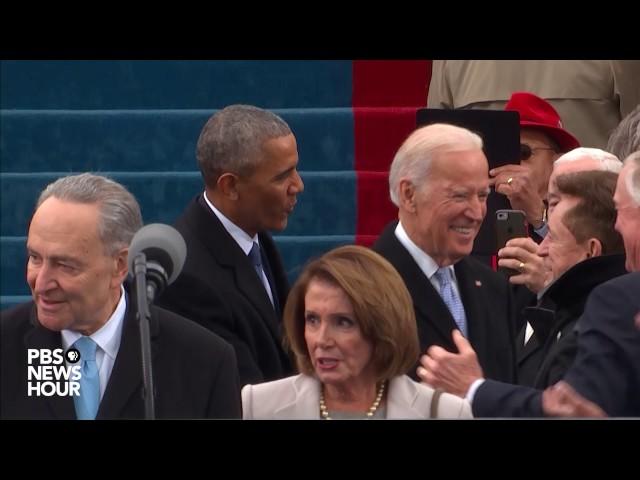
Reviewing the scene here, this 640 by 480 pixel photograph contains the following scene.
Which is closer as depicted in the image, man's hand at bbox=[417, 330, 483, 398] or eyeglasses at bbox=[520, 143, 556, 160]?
man's hand at bbox=[417, 330, 483, 398]

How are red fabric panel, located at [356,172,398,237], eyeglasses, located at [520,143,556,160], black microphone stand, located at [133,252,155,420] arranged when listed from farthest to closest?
red fabric panel, located at [356,172,398,237]
eyeglasses, located at [520,143,556,160]
black microphone stand, located at [133,252,155,420]

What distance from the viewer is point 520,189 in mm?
5891

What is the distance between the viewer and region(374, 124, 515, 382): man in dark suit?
526 cm

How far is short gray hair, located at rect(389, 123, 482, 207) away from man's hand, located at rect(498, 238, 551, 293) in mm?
407

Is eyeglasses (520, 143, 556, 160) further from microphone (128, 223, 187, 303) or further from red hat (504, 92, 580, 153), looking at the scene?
microphone (128, 223, 187, 303)

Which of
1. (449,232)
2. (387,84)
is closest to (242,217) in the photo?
Result: (449,232)

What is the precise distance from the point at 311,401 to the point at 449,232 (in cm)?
73

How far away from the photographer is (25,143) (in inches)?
→ 303

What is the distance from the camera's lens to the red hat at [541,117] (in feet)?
20.4

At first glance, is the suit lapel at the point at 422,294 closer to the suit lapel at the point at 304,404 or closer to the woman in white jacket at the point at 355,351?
the woman in white jacket at the point at 355,351

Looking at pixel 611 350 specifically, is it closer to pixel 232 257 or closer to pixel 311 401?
pixel 311 401

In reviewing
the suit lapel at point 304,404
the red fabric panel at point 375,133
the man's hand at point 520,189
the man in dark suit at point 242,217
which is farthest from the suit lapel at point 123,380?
the red fabric panel at point 375,133

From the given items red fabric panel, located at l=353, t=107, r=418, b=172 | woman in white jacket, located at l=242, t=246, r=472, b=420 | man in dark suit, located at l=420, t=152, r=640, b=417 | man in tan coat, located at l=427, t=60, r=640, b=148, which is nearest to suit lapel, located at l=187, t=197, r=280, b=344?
woman in white jacket, located at l=242, t=246, r=472, b=420

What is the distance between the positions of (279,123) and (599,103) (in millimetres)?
1559
